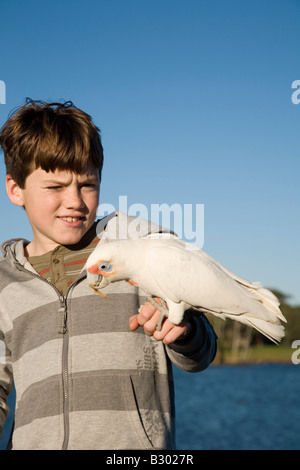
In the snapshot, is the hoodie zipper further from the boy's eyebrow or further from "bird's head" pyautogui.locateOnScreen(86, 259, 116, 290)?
the boy's eyebrow

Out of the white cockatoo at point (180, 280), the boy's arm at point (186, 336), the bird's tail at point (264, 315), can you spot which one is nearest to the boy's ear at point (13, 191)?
the white cockatoo at point (180, 280)

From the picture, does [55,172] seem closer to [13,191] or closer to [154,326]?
[13,191]

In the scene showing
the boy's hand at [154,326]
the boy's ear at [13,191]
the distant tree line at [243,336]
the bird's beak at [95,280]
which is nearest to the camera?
the boy's hand at [154,326]

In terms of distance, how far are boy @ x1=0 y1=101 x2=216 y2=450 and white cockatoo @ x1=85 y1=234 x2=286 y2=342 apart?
0.12 m

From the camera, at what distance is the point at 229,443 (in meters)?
20.6

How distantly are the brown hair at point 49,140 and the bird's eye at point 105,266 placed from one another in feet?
1.52

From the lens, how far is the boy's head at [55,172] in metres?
1.97

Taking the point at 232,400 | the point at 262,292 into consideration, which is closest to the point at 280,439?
the point at 232,400

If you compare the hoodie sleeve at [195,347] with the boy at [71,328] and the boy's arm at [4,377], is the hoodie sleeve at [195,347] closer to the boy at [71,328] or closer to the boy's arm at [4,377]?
the boy at [71,328]

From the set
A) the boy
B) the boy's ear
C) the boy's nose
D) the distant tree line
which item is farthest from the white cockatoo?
the distant tree line

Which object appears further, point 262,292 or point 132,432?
point 262,292

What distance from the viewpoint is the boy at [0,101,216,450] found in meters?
1.79

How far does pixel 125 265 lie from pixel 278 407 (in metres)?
34.1

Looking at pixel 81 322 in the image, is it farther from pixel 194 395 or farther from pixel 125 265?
pixel 194 395
